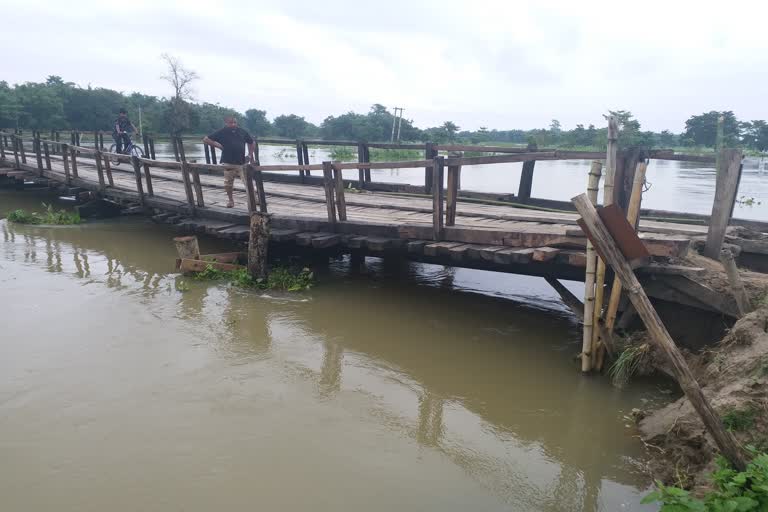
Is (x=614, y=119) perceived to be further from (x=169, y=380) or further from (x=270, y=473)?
(x=169, y=380)

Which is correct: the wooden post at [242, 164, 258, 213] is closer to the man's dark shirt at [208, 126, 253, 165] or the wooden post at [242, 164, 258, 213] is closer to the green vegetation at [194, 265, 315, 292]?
the green vegetation at [194, 265, 315, 292]

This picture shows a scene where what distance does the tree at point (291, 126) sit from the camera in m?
76.8

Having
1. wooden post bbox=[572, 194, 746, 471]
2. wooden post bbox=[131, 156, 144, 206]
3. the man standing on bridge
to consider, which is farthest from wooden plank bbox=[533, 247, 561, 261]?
wooden post bbox=[131, 156, 144, 206]

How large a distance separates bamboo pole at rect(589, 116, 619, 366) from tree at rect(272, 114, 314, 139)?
73.1 metres

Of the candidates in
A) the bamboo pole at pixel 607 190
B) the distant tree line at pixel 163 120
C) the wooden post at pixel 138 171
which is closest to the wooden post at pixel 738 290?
the bamboo pole at pixel 607 190

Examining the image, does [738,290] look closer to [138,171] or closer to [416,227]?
[416,227]

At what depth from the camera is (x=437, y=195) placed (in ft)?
19.5

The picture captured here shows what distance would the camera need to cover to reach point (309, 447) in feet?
12.6

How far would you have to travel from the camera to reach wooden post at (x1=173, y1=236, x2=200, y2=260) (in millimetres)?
7648

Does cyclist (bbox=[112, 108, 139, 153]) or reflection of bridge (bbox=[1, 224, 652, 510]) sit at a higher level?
cyclist (bbox=[112, 108, 139, 153])

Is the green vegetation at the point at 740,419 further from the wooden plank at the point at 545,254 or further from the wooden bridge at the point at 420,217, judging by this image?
the wooden plank at the point at 545,254

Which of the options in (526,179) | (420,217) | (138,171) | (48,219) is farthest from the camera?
(48,219)

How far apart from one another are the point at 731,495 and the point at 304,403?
9.70 ft

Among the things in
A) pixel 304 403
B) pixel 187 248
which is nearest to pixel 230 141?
pixel 187 248
